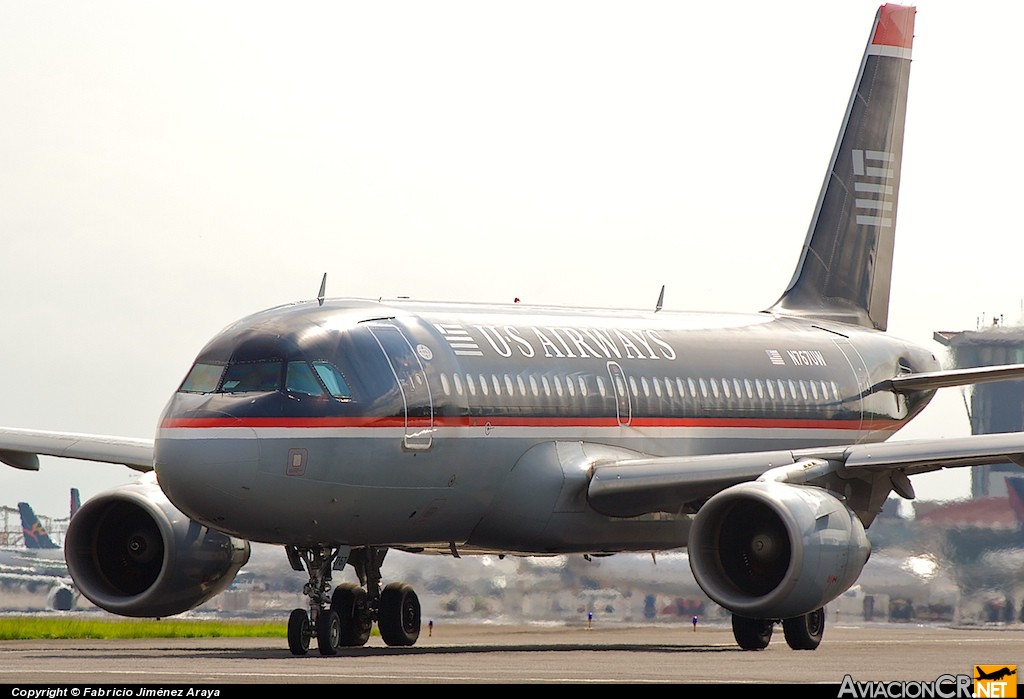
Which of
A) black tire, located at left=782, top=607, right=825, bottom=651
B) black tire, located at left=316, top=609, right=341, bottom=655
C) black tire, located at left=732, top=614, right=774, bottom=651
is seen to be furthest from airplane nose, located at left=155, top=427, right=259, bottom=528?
black tire, located at left=782, top=607, right=825, bottom=651

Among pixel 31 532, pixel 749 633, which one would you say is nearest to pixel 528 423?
pixel 749 633

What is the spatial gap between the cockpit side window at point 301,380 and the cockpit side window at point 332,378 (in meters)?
0.11

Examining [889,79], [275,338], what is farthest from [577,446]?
[889,79]

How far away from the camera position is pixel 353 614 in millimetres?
26969

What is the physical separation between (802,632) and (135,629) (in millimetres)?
12031

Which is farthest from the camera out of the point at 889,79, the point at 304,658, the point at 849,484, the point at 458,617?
the point at 889,79

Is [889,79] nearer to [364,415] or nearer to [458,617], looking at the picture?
[458,617]

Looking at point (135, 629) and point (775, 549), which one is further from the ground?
point (775, 549)

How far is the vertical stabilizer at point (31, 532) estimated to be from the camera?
52.5 m

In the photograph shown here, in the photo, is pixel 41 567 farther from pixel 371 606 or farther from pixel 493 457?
pixel 493 457

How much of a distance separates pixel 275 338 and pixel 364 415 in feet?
4.38

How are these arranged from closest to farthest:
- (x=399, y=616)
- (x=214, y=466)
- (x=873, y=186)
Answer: (x=214, y=466) → (x=399, y=616) → (x=873, y=186)

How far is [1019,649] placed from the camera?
1016 inches

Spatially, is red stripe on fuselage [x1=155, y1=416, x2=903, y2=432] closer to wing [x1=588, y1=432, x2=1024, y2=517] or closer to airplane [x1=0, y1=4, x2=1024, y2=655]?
airplane [x1=0, y1=4, x2=1024, y2=655]
